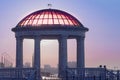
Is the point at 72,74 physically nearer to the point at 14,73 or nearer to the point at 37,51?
the point at 37,51

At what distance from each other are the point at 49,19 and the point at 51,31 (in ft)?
15.7

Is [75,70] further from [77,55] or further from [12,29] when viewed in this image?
[12,29]

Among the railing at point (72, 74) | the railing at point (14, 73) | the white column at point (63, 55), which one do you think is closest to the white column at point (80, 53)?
the white column at point (63, 55)

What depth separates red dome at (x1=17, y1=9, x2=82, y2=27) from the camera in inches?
5320

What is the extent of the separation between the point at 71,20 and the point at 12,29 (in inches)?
495

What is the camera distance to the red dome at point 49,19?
443ft

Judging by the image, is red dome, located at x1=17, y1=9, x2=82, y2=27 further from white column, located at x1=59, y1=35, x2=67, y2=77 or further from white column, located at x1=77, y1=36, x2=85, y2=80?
white column, located at x1=77, y1=36, x2=85, y2=80

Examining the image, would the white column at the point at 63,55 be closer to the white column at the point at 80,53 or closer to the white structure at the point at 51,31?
the white structure at the point at 51,31

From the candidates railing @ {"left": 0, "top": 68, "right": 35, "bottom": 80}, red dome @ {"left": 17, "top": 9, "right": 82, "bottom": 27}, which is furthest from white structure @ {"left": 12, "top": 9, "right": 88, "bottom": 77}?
railing @ {"left": 0, "top": 68, "right": 35, "bottom": 80}

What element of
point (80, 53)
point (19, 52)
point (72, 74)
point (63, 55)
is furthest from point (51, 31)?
point (72, 74)

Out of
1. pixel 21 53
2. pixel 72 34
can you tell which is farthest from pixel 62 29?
pixel 21 53

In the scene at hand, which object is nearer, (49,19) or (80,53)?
(49,19)

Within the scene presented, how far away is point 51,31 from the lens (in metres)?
132

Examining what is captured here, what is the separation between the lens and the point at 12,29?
13738cm
